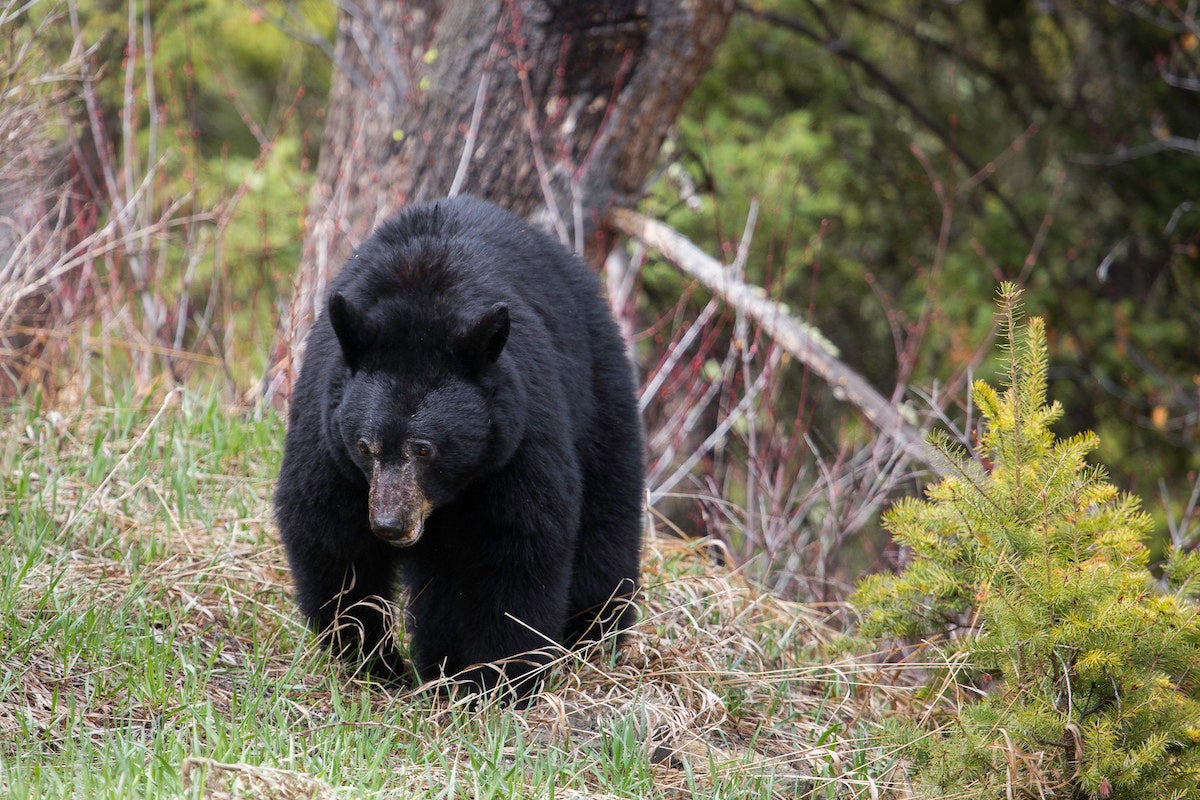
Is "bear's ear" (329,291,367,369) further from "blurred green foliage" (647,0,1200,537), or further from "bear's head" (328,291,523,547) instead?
"blurred green foliage" (647,0,1200,537)

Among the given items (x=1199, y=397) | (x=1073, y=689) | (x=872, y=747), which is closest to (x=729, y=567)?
(x=872, y=747)

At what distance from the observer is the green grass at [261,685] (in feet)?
10.3

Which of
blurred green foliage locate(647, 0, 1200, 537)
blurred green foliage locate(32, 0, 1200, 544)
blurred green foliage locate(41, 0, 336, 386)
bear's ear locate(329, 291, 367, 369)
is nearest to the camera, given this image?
bear's ear locate(329, 291, 367, 369)

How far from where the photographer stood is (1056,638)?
3236mm

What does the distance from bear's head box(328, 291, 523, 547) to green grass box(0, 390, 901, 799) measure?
62 cm

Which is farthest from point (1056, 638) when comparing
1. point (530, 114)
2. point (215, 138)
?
point (215, 138)

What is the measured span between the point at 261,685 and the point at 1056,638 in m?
2.20

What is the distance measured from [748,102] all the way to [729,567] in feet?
18.0

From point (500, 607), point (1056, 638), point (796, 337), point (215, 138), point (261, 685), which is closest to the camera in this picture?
point (1056, 638)

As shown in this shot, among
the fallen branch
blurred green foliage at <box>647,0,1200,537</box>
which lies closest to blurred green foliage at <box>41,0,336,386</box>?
the fallen branch

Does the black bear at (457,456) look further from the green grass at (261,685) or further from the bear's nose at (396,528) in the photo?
the green grass at (261,685)

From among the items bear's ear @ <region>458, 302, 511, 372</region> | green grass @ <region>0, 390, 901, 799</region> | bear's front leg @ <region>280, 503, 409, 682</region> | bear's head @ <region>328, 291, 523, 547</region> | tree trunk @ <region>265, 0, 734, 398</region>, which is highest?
tree trunk @ <region>265, 0, 734, 398</region>

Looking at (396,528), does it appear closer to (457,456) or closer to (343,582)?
(457,456)

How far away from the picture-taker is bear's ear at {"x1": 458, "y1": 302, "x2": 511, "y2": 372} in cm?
338
